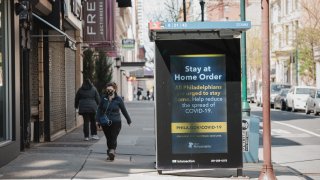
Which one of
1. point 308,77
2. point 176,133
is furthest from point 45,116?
point 308,77

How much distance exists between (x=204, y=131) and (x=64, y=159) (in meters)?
3.31

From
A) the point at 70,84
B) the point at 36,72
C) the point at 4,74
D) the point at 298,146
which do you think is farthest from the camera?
the point at 70,84

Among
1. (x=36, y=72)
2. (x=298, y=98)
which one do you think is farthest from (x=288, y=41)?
(x=36, y=72)

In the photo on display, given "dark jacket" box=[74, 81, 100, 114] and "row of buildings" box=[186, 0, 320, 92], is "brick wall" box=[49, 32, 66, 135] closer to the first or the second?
"dark jacket" box=[74, 81, 100, 114]

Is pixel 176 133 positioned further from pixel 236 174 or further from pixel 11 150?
pixel 11 150

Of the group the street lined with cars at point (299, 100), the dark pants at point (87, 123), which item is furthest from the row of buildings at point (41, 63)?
the street lined with cars at point (299, 100)

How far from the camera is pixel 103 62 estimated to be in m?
24.2

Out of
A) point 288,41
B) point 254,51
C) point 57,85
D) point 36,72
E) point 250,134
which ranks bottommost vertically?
point 250,134

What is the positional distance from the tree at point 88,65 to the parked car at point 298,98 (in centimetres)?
1819

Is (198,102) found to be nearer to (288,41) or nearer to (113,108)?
(113,108)

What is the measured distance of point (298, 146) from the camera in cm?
1739

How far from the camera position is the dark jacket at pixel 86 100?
56.1 ft

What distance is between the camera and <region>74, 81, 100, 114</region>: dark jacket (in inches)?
673

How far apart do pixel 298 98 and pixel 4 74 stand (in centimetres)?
2832
